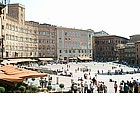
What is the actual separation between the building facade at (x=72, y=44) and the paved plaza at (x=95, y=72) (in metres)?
0.24

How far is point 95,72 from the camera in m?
7.23

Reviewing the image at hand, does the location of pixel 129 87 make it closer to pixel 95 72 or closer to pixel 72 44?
pixel 72 44

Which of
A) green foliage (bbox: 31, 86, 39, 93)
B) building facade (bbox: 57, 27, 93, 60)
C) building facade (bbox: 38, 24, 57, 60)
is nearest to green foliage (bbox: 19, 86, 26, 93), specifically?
green foliage (bbox: 31, 86, 39, 93)

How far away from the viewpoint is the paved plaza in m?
5.63

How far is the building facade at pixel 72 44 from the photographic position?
6642 millimetres

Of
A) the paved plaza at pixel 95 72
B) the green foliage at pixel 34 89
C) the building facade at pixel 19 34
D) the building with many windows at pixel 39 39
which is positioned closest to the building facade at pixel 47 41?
the building with many windows at pixel 39 39

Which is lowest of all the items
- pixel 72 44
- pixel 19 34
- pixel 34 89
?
pixel 34 89

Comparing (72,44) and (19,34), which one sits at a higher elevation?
(19,34)

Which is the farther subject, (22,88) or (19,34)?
(19,34)

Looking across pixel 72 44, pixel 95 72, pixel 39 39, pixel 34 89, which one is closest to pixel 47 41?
pixel 39 39

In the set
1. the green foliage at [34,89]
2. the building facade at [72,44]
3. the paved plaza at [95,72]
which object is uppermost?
the building facade at [72,44]

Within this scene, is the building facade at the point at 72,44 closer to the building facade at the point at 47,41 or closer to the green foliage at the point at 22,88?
the building facade at the point at 47,41

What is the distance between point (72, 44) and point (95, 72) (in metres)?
0.93
